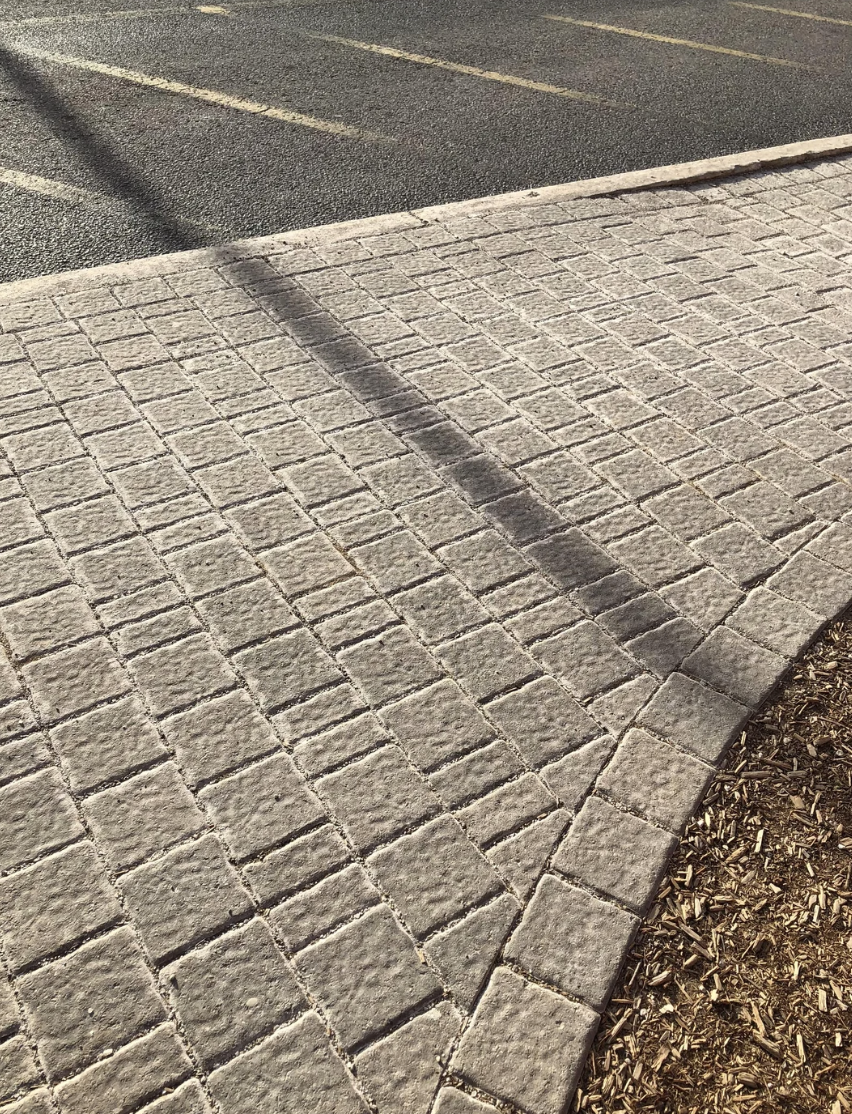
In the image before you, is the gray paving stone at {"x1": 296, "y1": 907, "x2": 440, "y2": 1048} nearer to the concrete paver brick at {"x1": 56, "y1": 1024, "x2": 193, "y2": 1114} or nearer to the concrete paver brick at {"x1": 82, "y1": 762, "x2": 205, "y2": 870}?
the concrete paver brick at {"x1": 56, "y1": 1024, "x2": 193, "y2": 1114}

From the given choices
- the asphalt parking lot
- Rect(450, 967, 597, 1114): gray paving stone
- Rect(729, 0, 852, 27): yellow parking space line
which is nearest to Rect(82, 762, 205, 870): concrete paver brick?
Rect(450, 967, 597, 1114): gray paving stone

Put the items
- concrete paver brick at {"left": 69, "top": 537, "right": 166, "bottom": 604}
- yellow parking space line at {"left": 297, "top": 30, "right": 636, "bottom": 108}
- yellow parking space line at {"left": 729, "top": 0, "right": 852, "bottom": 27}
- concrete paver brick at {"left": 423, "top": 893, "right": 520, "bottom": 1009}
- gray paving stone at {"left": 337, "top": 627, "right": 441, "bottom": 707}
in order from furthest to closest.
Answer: yellow parking space line at {"left": 729, "top": 0, "right": 852, "bottom": 27} → yellow parking space line at {"left": 297, "top": 30, "right": 636, "bottom": 108} → concrete paver brick at {"left": 69, "top": 537, "right": 166, "bottom": 604} → gray paving stone at {"left": 337, "top": 627, "right": 441, "bottom": 707} → concrete paver brick at {"left": 423, "top": 893, "right": 520, "bottom": 1009}

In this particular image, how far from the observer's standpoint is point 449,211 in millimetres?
6336

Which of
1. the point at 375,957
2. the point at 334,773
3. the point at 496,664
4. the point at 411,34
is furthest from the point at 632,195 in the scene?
the point at 375,957

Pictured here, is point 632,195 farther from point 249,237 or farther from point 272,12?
point 272,12

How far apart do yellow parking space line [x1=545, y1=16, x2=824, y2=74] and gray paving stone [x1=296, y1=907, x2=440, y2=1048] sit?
9.48 metres

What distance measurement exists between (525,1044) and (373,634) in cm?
149

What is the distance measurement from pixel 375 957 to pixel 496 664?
1151mm

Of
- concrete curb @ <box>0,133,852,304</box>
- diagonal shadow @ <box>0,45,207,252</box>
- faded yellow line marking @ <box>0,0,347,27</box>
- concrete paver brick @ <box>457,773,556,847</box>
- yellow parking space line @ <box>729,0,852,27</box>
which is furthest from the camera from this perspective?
yellow parking space line @ <box>729,0,852,27</box>

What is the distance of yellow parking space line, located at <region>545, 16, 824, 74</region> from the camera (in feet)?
31.0

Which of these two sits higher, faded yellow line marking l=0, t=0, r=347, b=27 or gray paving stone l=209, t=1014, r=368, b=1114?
faded yellow line marking l=0, t=0, r=347, b=27

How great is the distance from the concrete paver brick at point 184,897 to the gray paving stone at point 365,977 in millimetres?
269

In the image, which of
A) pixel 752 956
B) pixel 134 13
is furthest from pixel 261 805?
pixel 134 13

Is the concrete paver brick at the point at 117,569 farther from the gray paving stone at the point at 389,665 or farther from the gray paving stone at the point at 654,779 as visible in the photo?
the gray paving stone at the point at 654,779
